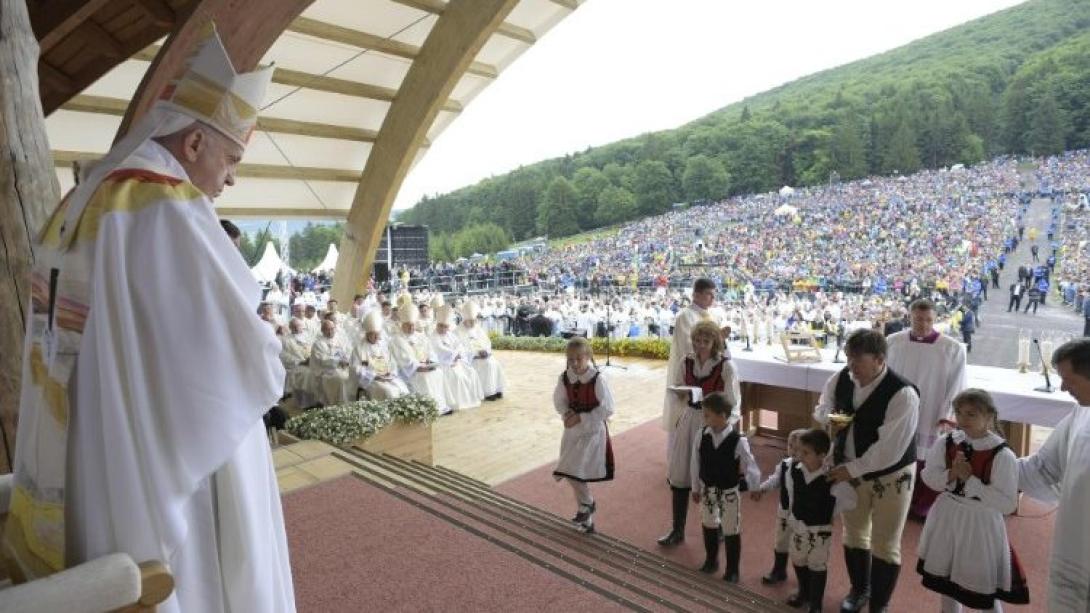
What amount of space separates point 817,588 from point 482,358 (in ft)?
21.8

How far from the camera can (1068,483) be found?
2451 millimetres

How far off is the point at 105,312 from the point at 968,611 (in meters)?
4.26

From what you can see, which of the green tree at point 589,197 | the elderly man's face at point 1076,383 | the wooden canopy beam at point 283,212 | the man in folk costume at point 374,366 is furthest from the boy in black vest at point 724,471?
the green tree at point 589,197

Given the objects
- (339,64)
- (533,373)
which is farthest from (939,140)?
(339,64)

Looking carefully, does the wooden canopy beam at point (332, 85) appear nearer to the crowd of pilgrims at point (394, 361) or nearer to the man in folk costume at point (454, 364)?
the crowd of pilgrims at point (394, 361)

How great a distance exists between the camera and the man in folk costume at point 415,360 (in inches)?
336

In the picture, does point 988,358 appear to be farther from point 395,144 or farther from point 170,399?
point 170,399

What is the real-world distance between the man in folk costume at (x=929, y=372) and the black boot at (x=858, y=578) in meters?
1.60

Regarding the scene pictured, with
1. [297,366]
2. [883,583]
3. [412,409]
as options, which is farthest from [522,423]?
[883,583]

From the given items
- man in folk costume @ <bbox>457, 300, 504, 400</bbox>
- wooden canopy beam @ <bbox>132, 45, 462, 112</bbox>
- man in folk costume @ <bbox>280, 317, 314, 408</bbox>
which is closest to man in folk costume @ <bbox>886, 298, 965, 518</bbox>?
man in folk costume @ <bbox>457, 300, 504, 400</bbox>

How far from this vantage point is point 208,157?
1529 millimetres

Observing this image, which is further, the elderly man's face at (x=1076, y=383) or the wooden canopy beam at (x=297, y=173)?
the wooden canopy beam at (x=297, y=173)

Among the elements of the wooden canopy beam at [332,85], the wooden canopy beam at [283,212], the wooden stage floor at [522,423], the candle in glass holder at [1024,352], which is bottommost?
the wooden stage floor at [522,423]

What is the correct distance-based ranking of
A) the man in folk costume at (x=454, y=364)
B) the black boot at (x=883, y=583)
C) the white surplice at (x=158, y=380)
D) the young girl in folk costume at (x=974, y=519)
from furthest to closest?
the man in folk costume at (x=454, y=364) < the black boot at (x=883, y=583) < the young girl in folk costume at (x=974, y=519) < the white surplice at (x=158, y=380)
